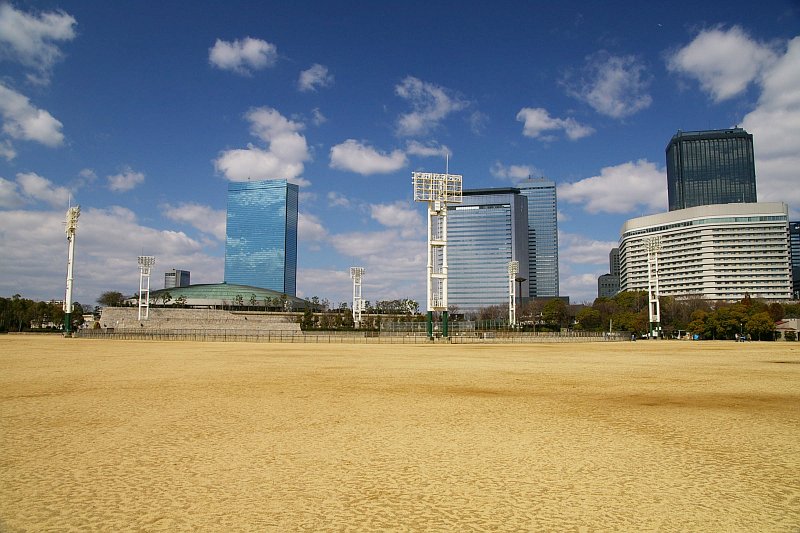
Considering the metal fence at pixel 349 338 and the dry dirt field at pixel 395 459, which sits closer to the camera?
the dry dirt field at pixel 395 459

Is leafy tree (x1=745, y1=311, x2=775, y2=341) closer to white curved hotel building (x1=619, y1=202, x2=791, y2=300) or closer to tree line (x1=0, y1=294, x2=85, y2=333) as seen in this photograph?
white curved hotel building (x1=619, y1=202, x2=791, y2=300)

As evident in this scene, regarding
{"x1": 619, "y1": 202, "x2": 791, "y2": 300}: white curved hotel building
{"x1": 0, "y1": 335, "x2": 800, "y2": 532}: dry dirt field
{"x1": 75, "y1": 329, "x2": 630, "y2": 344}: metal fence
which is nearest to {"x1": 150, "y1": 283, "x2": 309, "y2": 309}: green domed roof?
{"x1": 75, "y1": 329, "x2": 630, "y2": 344}: metal fence

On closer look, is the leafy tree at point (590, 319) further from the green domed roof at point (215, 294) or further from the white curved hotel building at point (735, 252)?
the green domed roof at point (215, 294)

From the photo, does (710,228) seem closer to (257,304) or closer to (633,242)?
(633,242)

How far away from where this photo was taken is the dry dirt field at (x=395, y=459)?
624 centimetres

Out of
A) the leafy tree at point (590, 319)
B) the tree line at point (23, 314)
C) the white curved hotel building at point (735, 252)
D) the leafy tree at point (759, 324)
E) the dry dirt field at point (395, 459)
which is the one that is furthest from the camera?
the white curved hotel building at point (735, 252)

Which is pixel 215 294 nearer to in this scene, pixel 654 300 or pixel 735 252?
pixel 654 300

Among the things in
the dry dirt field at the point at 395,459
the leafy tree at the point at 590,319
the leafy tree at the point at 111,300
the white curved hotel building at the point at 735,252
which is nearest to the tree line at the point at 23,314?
the leafy tree at the point at 111,300

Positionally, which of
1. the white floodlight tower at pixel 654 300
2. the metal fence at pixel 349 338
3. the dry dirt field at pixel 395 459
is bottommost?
the metal fence at pixel 349 338

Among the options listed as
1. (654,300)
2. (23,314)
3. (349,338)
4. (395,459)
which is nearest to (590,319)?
(654,300)

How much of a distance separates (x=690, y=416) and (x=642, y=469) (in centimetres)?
587

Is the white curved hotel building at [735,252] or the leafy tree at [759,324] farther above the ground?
the white curved hotel building at [735,252]

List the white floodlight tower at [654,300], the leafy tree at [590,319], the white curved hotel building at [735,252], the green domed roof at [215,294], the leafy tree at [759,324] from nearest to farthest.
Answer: the leafy tree at [759,324], the white floodlight tower at [654,300], the leafy tree at [590,319], the green domed roof at [215,294], the white curved hotel building at [735,252]

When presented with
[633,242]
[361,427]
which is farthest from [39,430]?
[633,242]
